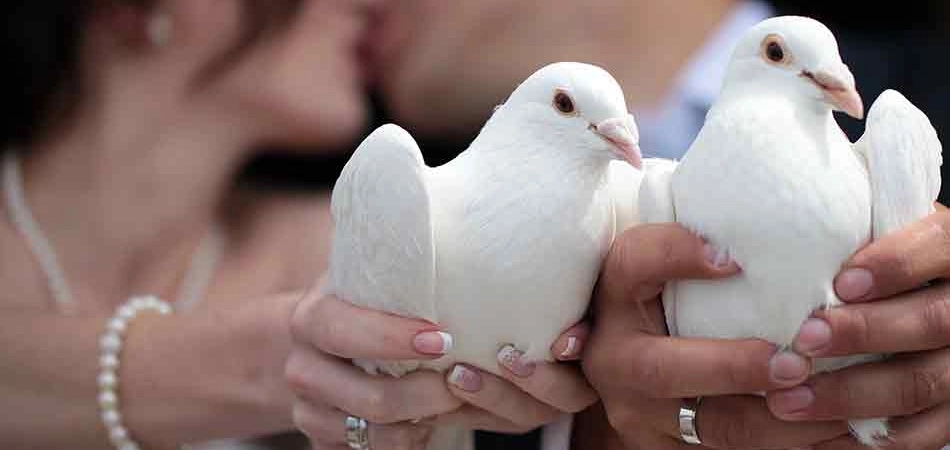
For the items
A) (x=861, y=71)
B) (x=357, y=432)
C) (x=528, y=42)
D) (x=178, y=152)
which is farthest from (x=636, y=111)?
(x=357, y=432)

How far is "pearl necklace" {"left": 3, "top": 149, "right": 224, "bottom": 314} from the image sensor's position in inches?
45.2

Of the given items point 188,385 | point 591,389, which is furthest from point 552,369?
point 188,385

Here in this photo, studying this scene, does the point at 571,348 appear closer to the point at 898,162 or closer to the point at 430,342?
the point at 430,342

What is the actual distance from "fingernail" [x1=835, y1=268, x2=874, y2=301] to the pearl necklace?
851 millimetres

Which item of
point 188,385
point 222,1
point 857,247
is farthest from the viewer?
point 222,1

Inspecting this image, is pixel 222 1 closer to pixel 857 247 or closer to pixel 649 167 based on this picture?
pixel 649 167

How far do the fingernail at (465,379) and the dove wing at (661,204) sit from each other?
0.11 meters

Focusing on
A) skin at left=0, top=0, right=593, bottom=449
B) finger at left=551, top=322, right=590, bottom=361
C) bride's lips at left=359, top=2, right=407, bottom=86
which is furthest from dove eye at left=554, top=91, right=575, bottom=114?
bride's lips at left=359, top=2, right=407, bottom=86

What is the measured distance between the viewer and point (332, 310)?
1.90 ft

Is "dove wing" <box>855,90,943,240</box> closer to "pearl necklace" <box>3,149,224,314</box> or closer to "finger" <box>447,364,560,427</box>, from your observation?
"finger" <box>447,364,560,427</box>

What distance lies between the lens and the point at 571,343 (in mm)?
536

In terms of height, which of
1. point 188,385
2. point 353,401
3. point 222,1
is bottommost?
point 353,401

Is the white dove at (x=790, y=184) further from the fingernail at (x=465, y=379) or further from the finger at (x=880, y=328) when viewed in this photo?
the fingernail at (x=465, y=379)

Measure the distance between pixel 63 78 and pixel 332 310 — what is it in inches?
28.5
